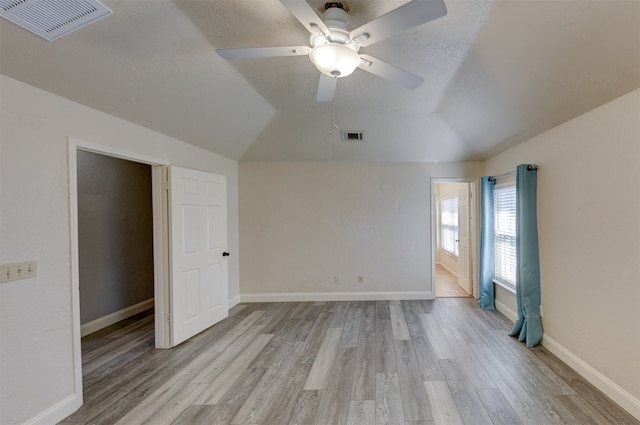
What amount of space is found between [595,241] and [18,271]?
4391mm

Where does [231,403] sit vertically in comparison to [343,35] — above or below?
below

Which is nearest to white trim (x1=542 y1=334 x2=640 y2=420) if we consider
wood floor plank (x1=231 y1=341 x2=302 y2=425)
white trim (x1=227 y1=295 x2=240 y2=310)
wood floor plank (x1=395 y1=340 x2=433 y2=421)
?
wood floor plank (x1=395 y1=340 x2=433 y2=421)

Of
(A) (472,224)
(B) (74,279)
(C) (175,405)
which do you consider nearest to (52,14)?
(B) (74,279)

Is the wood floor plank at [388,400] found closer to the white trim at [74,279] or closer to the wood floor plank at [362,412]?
the wood floor plank at [362,412]

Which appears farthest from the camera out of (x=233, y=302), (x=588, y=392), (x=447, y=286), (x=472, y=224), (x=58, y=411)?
(x=447, y=286)

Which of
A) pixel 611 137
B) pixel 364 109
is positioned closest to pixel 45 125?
pixel 364 109

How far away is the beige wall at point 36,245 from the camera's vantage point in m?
1.67

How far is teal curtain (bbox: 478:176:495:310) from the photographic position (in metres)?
3.84

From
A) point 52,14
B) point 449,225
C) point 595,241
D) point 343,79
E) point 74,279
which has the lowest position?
point 74,279

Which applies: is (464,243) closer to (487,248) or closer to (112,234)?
(487,248)

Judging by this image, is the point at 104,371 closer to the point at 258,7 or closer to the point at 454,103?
the point at 258,7

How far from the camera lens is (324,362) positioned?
2.61m

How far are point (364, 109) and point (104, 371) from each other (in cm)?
400

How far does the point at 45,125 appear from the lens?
1867mm
